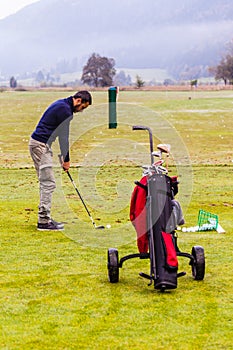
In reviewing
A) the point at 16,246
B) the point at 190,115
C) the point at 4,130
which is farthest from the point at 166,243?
the point at 190,115

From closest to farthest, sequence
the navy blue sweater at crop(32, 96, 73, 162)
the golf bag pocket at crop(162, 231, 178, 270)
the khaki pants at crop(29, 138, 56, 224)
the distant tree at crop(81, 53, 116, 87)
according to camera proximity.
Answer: the golf bag pocket at crop(162, 231, 178, 270) < the navy blue sweater at crop(32, 96, 73, 162) < the khaki pants at crop(29, 138, 56, 224) < the distant tree at crop(81, 53, 116, 87)

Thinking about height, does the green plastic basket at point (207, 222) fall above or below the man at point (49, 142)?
below

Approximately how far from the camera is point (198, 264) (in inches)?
303

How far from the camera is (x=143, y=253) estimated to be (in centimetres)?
777

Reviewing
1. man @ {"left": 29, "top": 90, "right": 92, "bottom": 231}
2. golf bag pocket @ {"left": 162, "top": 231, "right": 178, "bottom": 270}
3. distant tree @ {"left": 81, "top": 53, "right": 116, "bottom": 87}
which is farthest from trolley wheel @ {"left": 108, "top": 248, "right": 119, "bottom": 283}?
distant tree @ {"left": 81, "top": 53, "right": 116, "bottom": 87}

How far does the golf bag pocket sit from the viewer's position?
23.7ft

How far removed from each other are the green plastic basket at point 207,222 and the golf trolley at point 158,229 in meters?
2.83

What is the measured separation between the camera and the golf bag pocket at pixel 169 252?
7211 millimetres

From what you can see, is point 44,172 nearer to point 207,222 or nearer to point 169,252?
point 207,222

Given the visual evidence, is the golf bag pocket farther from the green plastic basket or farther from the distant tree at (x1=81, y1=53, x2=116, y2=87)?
the distant tree at (x1=81, y1=53, x2=116, y2=87)

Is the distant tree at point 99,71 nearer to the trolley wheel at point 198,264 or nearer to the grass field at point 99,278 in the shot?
the grass field at point 99,278

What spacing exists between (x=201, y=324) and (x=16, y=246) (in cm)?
394

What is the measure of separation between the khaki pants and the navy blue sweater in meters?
0.11

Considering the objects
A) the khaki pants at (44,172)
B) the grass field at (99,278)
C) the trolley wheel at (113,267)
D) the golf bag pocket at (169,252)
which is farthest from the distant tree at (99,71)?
the golf bag pocket at (169,252)
